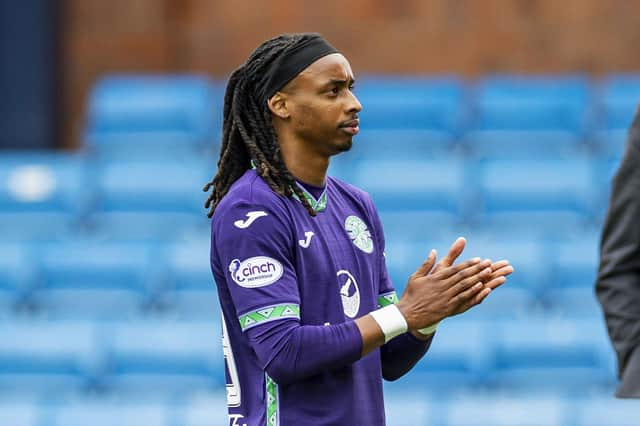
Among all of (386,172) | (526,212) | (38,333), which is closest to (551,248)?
(526,212)

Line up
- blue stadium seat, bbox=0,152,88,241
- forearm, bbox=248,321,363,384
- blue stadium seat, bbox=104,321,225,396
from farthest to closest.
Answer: blue stadium seat, bbox=0,152,88,241
blue stadium seat, bbox=104,321,225,396
forearm, bbox=248,321,363,384

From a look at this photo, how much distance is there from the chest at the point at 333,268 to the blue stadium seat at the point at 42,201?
16.2 feet

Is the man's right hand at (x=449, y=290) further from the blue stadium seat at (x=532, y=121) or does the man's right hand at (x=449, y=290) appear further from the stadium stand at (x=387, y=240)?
the blue stadium seat at (x=532, y=121)

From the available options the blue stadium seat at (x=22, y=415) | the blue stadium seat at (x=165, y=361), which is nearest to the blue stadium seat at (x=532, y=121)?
the blue stadium seat at (x=165, y=361)

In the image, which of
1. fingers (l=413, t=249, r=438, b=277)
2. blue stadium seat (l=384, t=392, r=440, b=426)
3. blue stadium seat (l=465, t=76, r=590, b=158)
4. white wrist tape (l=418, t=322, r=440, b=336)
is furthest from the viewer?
blue stadium seat (l=465, t=76, r=590, b=158)

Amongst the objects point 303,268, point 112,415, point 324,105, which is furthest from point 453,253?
point 112,415

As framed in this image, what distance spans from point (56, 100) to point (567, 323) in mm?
4176

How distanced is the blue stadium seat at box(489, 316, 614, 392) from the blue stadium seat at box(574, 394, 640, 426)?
61 centimetres

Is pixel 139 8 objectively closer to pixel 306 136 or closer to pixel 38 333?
pixel 38 333

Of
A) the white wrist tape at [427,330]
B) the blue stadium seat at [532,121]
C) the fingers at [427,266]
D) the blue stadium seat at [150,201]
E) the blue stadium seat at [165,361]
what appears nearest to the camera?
the fingers at [427,266]

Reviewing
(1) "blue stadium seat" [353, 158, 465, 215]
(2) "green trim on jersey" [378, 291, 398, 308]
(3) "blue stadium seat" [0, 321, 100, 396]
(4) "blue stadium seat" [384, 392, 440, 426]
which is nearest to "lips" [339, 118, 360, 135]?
(2) "green trim on jersey" [378, 291, 398, 308]

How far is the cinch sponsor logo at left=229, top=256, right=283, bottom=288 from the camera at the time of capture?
254cm

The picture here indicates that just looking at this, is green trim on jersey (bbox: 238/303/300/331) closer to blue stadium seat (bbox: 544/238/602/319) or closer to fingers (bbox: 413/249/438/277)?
fingers (bbox: 413/249/438/277)

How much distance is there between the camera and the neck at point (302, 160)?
2725mm
